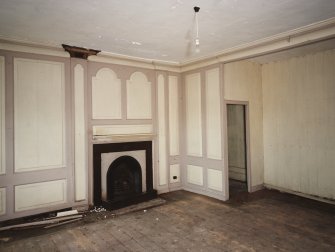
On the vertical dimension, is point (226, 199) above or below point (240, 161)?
below

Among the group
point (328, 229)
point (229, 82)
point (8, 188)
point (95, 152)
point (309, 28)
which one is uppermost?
point (309, 28)

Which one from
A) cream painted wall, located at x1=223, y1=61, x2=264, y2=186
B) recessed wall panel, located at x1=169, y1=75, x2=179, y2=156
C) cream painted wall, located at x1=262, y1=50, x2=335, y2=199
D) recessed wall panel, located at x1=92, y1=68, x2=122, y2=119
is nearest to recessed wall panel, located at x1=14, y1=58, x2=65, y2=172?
recessed wall panel, located at x1=92, y1=68, x2=122, y2=119

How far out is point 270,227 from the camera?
379 cm

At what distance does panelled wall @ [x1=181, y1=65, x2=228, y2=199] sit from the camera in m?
5.25

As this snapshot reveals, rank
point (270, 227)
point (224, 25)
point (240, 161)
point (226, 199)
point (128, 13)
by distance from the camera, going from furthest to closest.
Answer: point (240, 161), point (226, 199), point (270, 227), point (224, 25), point (128, 13)

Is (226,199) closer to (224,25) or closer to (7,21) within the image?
(224,25)

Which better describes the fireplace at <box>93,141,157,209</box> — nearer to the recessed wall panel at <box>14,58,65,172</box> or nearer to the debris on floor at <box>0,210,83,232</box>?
the debris on floor at <box>0,210,83,232</box>

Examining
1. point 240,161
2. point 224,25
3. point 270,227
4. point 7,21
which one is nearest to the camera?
point 7,21

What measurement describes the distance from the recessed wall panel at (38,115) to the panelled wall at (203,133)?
2.81 m

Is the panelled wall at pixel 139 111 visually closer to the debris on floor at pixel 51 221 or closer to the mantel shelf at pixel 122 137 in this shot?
the mantel shelf at pixel 122 137

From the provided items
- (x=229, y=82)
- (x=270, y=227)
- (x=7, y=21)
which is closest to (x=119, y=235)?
(x=270, y=227)

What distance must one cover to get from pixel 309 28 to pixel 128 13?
2.59 meters

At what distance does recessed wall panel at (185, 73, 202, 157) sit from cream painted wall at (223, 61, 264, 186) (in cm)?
74

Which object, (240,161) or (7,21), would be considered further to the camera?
(240,161)
